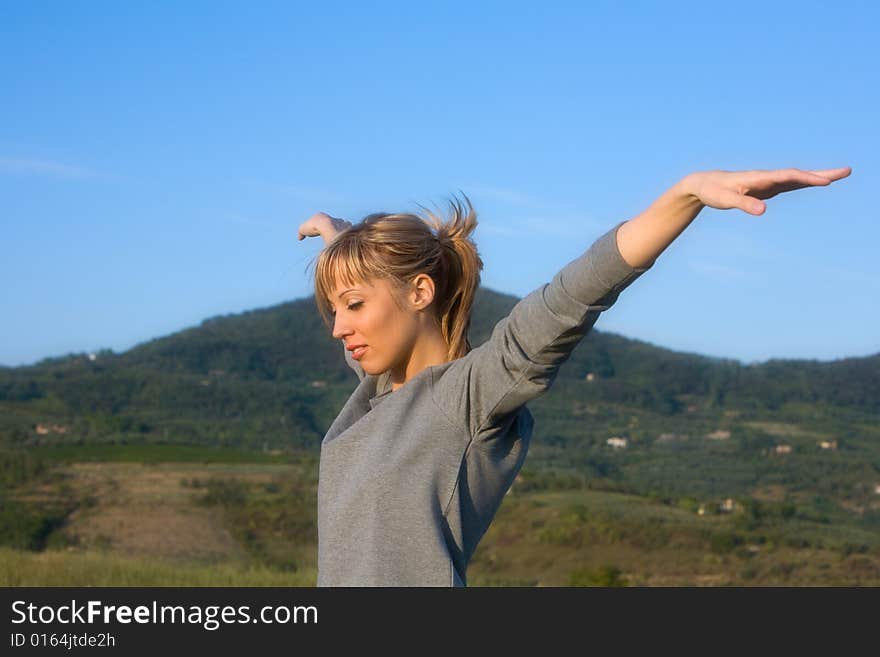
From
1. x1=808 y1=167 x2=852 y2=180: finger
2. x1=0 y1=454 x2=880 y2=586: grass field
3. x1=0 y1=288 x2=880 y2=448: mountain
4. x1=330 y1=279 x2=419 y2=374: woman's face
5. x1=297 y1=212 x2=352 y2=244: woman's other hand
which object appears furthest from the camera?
x1=0 y1=288 x2=880 y2=448: mountain

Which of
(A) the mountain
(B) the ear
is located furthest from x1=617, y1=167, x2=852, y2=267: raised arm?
(A) the mountain

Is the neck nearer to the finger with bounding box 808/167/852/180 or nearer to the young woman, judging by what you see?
the young woman

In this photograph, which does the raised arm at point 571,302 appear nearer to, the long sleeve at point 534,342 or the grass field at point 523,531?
the long sleeve at point 534,342

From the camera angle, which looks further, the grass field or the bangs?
the grass field

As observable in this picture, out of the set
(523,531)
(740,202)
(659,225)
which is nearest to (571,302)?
(659,225)

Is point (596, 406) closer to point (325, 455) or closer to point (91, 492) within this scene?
point (91, 492)

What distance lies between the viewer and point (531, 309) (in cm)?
207

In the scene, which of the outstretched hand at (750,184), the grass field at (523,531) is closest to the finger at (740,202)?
the outstretched hand at (750,184)

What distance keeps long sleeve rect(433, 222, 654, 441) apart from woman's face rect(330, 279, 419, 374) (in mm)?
210

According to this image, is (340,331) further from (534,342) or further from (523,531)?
(523,531)

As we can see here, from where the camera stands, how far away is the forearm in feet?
6.18

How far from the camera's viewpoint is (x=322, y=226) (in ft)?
10.3

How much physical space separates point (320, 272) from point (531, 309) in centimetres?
58
